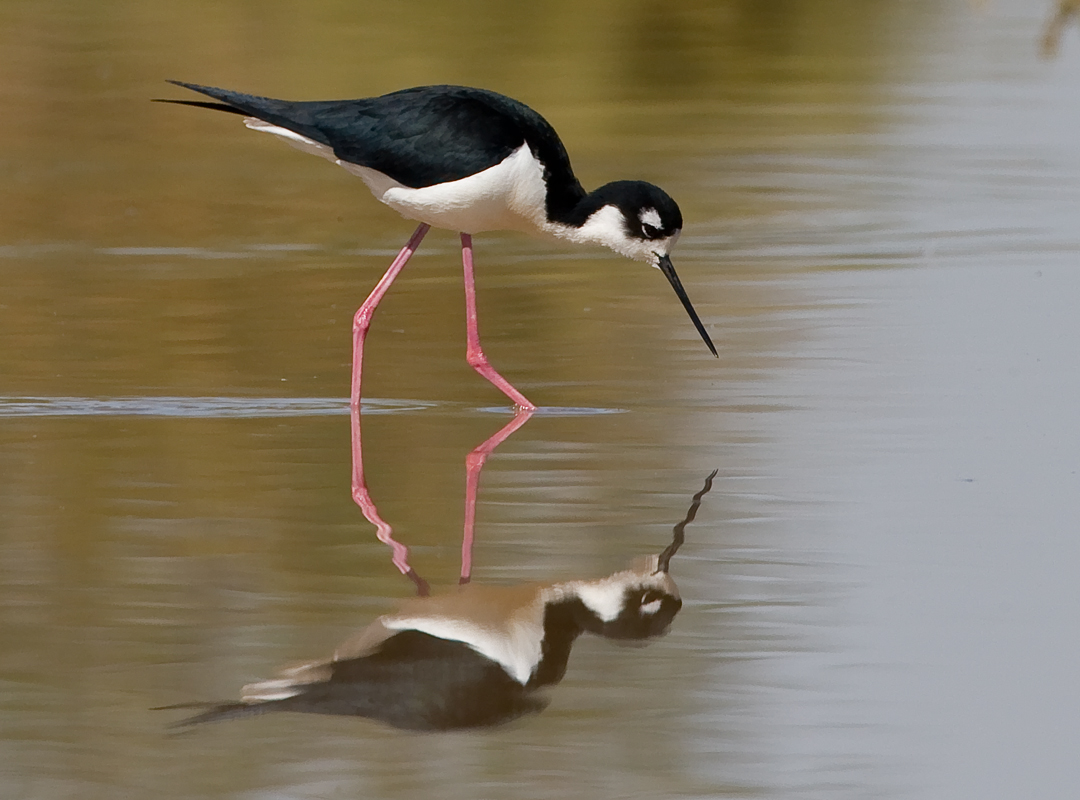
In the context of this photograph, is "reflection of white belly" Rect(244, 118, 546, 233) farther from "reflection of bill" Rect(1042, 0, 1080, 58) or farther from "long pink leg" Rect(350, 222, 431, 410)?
"reflection of bill" Rect(1042, 0, 1080, 58)

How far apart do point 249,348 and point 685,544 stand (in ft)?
8.87

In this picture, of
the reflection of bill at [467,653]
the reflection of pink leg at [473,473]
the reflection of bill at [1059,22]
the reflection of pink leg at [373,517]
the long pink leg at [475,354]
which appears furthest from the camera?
the reflection of bill at [1059,22]

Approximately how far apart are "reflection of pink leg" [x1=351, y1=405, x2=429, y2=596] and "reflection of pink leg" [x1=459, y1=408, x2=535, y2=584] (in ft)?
0.39

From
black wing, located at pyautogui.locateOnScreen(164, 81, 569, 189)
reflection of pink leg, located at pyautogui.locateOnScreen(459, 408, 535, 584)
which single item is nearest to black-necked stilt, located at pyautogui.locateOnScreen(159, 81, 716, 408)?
black wing, located at pyautogui.locateOnScreen(164, 81, 569, 189)

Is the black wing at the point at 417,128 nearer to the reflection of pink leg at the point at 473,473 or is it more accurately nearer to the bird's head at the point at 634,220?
the bird's head at the point at 634,220

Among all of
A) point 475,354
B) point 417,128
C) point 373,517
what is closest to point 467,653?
point 373,517

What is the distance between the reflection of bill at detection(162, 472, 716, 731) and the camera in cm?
405

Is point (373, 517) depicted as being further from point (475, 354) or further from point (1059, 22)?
point (1059, 22)

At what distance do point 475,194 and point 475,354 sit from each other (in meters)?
0.58

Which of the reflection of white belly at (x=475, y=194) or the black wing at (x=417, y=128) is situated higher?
the black wing at (x=417, y=128)

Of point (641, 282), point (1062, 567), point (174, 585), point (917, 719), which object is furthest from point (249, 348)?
point (917, 719)

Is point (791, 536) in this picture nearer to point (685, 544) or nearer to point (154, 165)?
point (685, 544)

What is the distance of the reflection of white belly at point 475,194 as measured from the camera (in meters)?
6.61

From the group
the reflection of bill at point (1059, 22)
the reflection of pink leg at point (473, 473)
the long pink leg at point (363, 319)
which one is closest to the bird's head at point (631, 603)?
the reflection of pink leg at point (473, 473)
